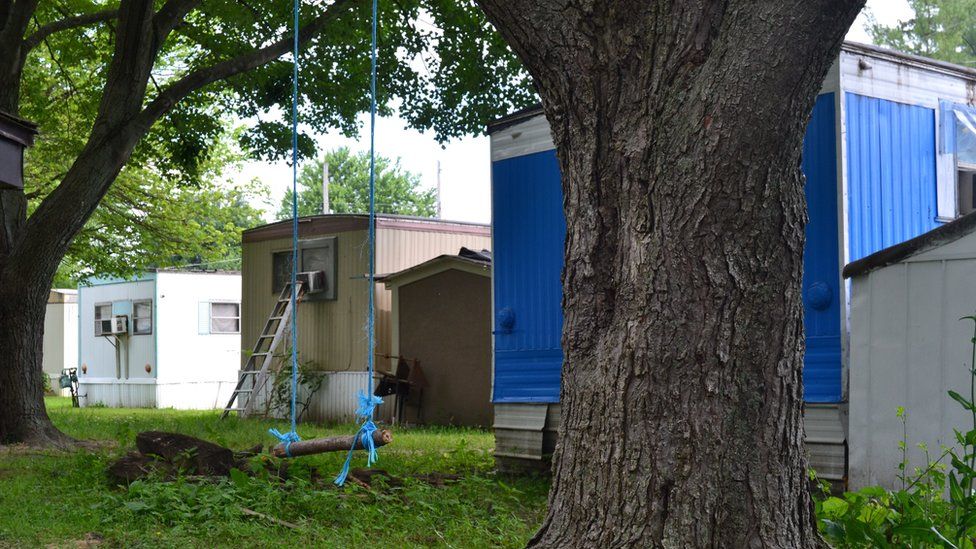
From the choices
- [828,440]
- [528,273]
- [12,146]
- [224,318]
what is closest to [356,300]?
[224,318]

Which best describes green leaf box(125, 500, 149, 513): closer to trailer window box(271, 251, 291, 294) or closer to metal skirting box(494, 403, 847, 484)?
metal skirting box(494, 403, 847, 484)

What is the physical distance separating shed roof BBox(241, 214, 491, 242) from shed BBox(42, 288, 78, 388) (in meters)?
14.4

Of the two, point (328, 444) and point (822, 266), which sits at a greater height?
point (822, 266)

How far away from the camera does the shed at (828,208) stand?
7.18 metres

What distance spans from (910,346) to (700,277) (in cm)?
353

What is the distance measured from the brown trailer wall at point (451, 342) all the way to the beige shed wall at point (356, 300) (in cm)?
79

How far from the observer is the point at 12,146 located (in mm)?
6805

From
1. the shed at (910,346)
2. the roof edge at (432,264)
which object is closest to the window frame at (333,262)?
the roof edge at (432,264)

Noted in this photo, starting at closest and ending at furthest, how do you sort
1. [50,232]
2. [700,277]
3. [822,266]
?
[700,277]
[822,266]
[50,232]

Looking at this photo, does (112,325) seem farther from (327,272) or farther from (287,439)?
(287,439)

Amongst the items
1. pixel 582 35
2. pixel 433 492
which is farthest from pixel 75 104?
pixel 582 35

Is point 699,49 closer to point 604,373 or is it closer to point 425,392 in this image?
point 604,373

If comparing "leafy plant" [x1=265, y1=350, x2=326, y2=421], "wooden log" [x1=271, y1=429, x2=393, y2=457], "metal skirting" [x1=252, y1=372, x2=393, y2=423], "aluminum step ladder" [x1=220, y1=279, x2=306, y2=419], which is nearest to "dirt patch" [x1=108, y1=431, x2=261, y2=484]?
"wooden log" [x1=271, y1=429, x2=393, y2=457]

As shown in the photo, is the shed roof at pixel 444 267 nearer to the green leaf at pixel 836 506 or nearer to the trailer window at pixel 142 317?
the trailer window at pixel 142 317
